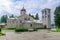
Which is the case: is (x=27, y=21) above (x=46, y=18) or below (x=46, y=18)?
below

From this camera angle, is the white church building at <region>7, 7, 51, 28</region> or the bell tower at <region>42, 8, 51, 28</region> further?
the bell tower at <region>42, 8, 51, 28</region>

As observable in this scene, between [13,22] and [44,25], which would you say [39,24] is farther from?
[13,22]

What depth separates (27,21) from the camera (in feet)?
249

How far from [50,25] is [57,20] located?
9.95 m

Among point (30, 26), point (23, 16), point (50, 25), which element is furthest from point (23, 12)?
point (50, 25)

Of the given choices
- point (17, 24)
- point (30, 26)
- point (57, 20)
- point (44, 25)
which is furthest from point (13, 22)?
point (57, 20)

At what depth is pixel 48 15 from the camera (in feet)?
258

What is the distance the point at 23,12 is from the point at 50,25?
13219mm

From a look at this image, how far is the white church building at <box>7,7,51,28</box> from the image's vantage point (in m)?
74.8

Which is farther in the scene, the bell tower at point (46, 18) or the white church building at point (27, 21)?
the bell tower at point (46, 18)

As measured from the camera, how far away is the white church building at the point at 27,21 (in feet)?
245

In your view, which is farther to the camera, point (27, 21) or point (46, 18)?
point (46, 18)

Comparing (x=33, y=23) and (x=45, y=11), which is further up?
(x=45, y=11)

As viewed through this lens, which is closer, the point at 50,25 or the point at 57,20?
the point at 57,20
